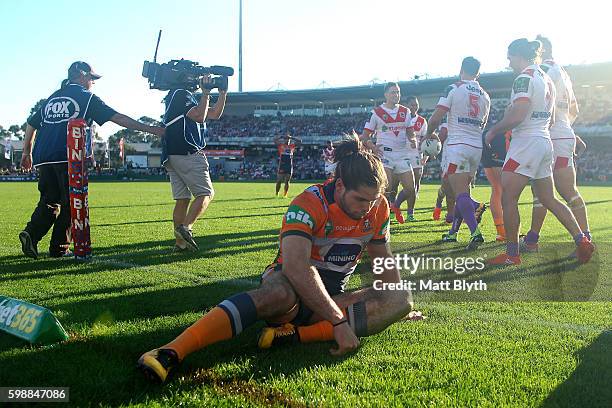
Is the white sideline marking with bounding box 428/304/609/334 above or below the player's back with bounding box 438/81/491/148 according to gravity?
below

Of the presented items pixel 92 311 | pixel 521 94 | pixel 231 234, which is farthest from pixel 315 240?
pixel 231 234

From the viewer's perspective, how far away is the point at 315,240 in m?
2.96

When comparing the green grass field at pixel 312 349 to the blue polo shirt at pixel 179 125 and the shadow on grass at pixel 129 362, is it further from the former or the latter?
the blue polo shirt at pixel 179 125

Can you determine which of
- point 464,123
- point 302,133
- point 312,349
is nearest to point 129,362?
point 312,349

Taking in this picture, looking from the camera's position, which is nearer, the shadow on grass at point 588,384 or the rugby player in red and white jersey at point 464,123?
the shadow on grass at point 588,384

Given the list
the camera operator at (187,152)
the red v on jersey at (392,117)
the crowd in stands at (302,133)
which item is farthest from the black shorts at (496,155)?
the crowd in stands at (302,133)

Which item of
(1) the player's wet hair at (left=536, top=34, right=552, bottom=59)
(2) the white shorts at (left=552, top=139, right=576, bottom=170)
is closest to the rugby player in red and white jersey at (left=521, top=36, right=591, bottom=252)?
(2) the white shorts at (left=552, top=139, right=576, bottom=170)

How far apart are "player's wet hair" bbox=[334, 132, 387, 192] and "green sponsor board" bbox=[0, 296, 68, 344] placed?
1.66 m

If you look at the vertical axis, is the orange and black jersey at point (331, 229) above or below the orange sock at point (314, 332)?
above

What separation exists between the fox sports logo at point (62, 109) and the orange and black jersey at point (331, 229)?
375 cm

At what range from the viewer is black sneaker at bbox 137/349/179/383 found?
232 centimetres

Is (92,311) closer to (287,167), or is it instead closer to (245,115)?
(287,167)

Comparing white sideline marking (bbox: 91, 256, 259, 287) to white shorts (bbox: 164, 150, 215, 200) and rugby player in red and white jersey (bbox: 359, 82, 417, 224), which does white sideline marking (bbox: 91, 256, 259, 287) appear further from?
rugby player in red and white jersey (bbox: 359, 82, 417, 224)

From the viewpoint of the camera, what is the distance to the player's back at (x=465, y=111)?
21.6 ft
